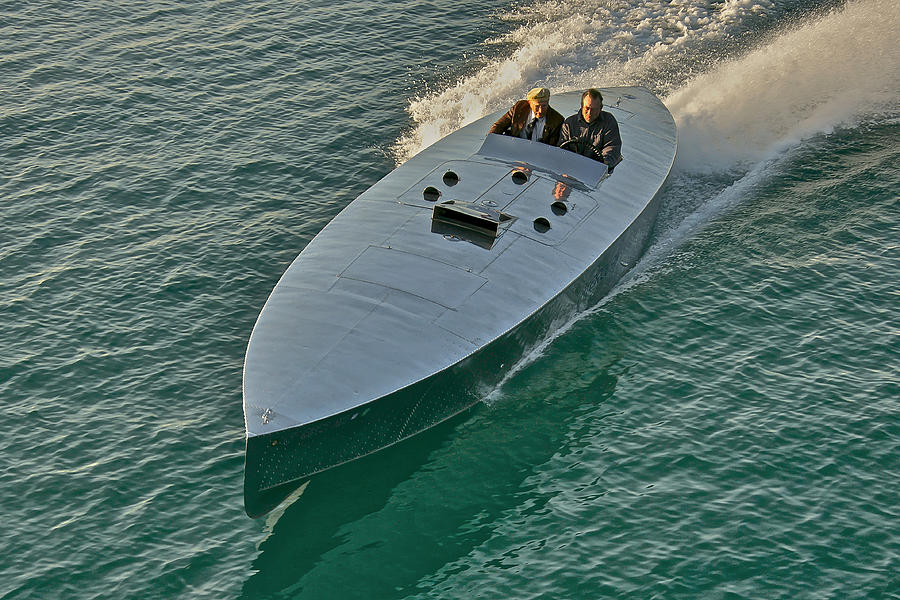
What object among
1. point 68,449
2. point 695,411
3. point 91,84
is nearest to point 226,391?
point 68,449

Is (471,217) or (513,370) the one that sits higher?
(471,217)

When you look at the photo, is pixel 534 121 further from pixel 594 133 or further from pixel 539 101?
pixel 594 133

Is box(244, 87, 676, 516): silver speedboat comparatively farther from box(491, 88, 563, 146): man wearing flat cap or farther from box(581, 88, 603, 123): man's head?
box(581, 88, 603, 123): man's head

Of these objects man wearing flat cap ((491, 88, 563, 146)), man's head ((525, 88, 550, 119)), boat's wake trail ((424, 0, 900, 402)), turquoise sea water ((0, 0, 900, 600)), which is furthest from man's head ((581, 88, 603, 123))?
turquoise sea water ((0, 0, 900, 600))

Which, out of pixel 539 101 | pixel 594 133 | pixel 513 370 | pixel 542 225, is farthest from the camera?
pixel 594 133

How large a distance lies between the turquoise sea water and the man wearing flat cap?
3.69 metres

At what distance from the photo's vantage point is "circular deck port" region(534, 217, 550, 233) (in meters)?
21.4

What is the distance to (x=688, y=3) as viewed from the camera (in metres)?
36.4

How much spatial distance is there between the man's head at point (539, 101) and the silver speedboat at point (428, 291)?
81 centimetres

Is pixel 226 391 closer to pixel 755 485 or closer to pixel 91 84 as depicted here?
pixel 755 485

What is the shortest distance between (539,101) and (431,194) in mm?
3446

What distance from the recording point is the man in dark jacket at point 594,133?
23.6m

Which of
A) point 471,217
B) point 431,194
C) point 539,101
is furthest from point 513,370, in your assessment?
point 539,101

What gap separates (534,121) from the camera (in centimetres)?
2395
